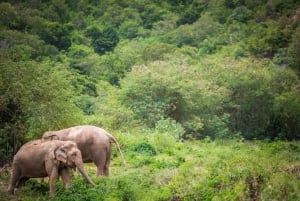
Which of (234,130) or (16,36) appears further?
(16,36)

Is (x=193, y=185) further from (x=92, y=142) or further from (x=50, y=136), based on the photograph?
(x=50, y=136)

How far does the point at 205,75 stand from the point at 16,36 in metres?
28.6

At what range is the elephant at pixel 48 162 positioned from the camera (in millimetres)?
11508

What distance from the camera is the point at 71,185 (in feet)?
38.3

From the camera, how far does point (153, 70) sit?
29.7 meters

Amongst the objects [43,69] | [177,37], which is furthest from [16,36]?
[43,69]

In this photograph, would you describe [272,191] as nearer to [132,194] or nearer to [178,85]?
[132,194]

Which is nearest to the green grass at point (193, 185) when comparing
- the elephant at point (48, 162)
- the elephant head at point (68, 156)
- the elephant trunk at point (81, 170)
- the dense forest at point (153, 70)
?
the elephant trunk at point (81, 170)

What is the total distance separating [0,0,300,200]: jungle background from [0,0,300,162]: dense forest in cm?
8

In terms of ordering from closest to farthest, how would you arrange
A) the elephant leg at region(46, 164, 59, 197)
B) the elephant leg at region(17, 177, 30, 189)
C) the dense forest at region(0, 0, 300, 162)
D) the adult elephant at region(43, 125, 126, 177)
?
the elephant leg at region(46, 164, 59, 197) < the elephant leg at region(17, 177, 30, 189) < the adult elephant at region(43, 125, 126, 177) < the dense forest at region(0, 0, 300, 162)

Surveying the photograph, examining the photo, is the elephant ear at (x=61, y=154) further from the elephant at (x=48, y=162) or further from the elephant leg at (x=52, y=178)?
the elephant leg at (x=52, y=178)

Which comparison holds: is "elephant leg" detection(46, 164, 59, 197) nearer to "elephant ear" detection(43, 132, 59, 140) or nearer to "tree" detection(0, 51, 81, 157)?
"elephant ear" detection(43, 132, 59, 140)

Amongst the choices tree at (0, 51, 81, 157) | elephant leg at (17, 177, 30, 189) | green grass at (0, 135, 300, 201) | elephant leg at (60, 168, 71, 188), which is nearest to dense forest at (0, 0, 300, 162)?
tree at (0, 51, 81, 157)

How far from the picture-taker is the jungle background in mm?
12789
